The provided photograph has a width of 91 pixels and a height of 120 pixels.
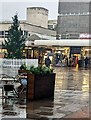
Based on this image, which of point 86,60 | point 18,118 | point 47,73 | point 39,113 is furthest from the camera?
point 86,60

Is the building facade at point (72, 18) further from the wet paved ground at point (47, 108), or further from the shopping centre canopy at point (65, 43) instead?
the wet paved ground at point (47, 108)

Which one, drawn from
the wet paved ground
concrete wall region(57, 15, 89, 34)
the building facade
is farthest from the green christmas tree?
concrete wall region(57, 15, 89, 34)

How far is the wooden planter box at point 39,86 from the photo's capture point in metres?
11.2

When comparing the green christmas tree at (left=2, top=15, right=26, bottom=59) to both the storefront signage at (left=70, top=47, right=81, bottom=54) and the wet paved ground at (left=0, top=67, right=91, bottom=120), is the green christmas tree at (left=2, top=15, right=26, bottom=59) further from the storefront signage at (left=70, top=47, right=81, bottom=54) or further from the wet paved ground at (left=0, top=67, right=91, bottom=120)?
the wet paved ground at (left=0, top=67, right=91, bottom=120)

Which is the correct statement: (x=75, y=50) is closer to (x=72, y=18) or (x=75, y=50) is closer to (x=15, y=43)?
(x=15, y=43)

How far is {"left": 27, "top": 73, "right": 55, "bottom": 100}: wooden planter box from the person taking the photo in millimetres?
11180

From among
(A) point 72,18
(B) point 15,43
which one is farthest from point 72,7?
(B) point 15,43

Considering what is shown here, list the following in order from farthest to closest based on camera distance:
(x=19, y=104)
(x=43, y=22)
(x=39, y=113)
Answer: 1. (x=43, y=22)
2. (x=19, y=104)
3. (x=39, y=113)

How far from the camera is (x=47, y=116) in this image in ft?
28.0

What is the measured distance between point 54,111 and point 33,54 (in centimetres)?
3629

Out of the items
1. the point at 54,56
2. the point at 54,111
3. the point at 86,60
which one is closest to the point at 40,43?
the point at 54,56

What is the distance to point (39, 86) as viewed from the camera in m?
11.4

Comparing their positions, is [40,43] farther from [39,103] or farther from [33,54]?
[39,103]

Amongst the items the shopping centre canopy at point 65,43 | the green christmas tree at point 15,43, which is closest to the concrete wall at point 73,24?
the shopping centre canopy at point 65,43
